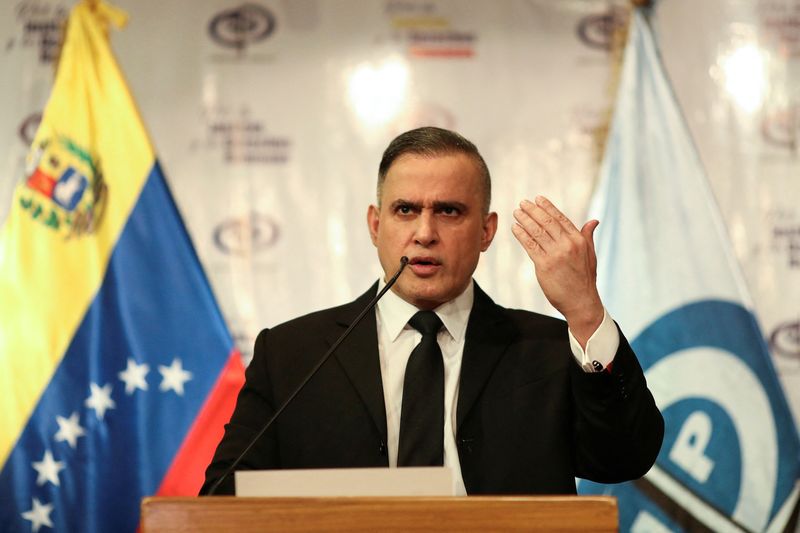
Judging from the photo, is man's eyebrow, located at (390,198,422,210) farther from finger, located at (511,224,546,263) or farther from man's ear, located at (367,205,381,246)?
finger, located at (511,224,546,263)

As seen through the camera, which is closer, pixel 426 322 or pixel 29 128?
pixel 426 322

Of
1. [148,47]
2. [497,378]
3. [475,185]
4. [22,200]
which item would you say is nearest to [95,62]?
[148,47]

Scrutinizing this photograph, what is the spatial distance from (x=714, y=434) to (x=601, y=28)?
1655mm

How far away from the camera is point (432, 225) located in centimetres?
231

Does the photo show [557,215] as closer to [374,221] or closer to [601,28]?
[374,221]

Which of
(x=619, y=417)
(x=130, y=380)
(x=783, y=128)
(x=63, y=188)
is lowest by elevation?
(x=130, y=380)

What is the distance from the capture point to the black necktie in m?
2.11

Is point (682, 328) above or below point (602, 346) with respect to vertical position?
below

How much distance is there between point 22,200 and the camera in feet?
12.4

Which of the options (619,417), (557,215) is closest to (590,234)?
(557,215)

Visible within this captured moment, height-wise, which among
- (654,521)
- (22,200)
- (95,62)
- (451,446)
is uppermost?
(95,62)

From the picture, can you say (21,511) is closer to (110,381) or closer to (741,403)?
(110,381)

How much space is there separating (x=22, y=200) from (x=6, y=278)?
1.01ft

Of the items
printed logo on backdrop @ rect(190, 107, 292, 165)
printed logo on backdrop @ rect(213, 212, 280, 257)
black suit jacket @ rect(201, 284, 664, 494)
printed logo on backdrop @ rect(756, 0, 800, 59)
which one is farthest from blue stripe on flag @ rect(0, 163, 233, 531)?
printed logo on backdrop @ rect(756, 0, 800, 59)
